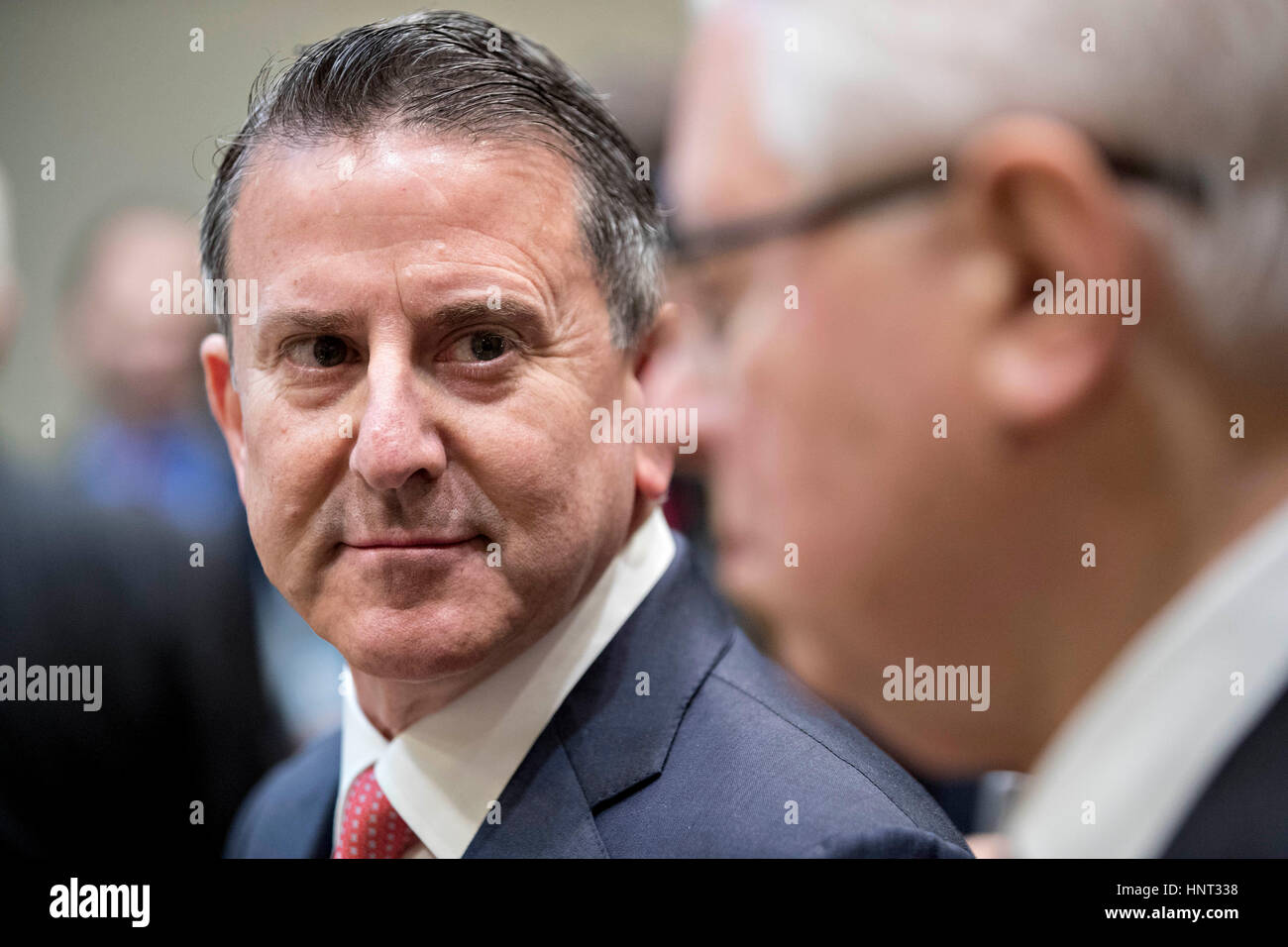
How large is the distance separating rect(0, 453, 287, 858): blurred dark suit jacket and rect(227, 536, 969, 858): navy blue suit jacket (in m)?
0.67

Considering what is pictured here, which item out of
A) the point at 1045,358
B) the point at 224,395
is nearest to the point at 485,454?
the point at 224,395

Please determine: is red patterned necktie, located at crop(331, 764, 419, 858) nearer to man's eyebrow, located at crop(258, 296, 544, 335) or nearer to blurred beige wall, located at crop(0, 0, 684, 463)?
man's eyebrow, located at crop(258, 296, 544, 335)

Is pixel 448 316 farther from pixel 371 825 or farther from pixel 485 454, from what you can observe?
pixel 371 825

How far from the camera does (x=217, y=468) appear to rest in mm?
1836

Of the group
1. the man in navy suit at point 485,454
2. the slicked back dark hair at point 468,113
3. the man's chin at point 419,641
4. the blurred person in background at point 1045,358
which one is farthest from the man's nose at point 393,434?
the blurred person in background at point 1045,358

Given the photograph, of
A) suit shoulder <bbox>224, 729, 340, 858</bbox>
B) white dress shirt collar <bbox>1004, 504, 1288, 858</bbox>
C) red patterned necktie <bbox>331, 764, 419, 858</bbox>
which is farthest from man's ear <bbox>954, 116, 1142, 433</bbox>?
suit shoulder <bbox>224, 729, 340, 858</bbox>

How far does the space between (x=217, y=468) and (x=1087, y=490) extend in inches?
53.9

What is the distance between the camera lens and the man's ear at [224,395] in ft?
4.98

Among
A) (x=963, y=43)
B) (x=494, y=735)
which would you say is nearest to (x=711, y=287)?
(x=963, y=43)

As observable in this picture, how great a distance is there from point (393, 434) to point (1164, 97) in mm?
828

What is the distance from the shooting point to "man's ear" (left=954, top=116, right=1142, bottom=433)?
0.91 m

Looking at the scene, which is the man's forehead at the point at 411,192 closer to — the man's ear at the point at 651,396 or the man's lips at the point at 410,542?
the man's ear at the point at 651,396
